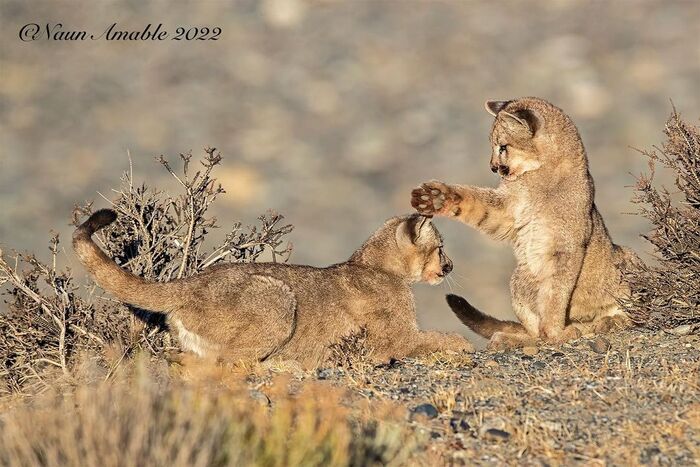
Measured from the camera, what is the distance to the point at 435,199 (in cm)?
1074

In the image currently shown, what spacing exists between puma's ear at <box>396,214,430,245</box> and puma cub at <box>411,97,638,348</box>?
2.18ft

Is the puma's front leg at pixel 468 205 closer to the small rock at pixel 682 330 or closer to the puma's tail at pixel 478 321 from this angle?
the puma's tail at pixel 478 321

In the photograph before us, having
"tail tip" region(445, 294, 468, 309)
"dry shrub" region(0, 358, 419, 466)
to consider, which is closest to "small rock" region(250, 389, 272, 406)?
"dry shrub" region(0, 358, 419, 466)

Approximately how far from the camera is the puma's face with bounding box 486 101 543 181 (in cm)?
1127

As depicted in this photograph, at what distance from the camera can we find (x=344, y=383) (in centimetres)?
927

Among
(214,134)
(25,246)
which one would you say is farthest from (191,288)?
(214,134)

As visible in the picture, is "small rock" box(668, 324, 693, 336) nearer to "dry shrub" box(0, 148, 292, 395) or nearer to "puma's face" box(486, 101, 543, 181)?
"puma's face" box(486, 101, 543, 181)

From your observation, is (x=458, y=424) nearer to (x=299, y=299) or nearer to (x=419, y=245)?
(x=299, y=299)

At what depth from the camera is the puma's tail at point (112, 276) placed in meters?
9.49

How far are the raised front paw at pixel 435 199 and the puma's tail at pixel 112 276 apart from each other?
7.07 feet

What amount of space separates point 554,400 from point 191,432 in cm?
282

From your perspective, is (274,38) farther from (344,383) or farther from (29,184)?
(344,383)

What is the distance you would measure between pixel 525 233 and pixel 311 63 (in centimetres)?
2253

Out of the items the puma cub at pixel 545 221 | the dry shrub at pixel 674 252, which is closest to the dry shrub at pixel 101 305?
the puma cub at pixel 545 221
